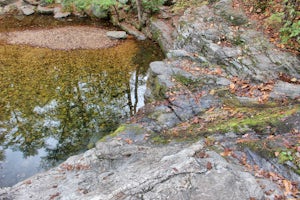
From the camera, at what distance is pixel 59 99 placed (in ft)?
36.2

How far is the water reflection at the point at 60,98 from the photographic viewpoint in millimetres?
8930

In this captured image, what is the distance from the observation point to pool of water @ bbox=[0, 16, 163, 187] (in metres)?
8.85

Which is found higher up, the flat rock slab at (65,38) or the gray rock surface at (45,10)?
the gray rock surface at (45,10)

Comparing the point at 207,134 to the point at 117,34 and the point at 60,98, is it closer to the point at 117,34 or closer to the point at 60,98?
the point at 60,98

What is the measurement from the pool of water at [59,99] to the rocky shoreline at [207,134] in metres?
1.80

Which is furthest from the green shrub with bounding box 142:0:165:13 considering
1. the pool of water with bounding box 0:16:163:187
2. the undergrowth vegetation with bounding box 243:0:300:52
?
the undergrowth vegetation with bounding box 243:0:300:52

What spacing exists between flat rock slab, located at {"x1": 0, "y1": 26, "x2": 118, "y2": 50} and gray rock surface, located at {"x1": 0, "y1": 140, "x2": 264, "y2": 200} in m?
10.5

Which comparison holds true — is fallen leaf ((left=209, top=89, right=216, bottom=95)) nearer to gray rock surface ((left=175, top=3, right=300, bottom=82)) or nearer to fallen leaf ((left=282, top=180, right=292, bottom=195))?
gray rock surface ((left=175, top=3, right=300, bottom=82))

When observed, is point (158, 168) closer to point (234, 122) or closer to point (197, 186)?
point (197, 186)

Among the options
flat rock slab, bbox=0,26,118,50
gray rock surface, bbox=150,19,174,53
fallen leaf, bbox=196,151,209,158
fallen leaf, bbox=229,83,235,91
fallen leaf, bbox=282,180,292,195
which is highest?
fallen leaf, bbox=282,180,292,195

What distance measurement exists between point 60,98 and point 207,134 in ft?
22.8

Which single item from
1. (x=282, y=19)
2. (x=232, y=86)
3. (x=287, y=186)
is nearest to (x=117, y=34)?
(x=282, y=19)

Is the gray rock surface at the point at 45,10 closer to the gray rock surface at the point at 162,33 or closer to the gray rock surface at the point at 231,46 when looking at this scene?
the gray rock surface at the point at 162,33

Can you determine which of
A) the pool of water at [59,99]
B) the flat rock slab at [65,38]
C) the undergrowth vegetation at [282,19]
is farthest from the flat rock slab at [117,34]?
the undergrowth vegetation at [282,19]
